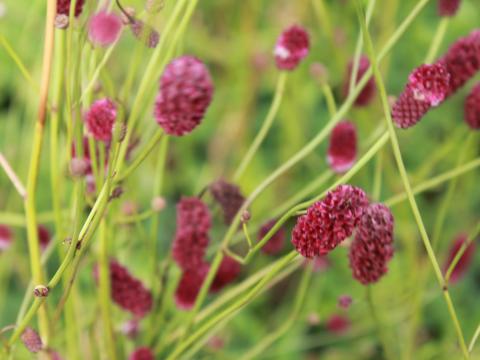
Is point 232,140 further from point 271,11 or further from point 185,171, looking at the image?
point 271,11

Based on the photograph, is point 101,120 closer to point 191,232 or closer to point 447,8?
point 191,232

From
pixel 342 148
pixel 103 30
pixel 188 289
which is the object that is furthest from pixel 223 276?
pixel 103 30

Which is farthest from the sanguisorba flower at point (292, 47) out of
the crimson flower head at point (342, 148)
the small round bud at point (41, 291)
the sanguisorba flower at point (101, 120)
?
the small round bud at point (41, 291)

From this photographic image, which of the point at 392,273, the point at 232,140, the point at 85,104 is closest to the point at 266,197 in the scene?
the point at 232,140

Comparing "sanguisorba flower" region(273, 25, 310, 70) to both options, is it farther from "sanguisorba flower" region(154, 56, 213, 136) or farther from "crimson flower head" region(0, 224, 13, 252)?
"crimson flower head" region(0, 224, 13, 252)

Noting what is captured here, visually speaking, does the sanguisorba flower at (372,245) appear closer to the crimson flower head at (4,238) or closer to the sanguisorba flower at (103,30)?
the sanguisorba flower at (103,30)

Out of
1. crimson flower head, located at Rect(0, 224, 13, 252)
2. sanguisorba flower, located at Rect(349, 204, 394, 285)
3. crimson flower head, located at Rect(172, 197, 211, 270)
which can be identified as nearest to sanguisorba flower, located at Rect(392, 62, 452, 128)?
sanguisorba flower, located at Rect(349, 204, 394, 285)

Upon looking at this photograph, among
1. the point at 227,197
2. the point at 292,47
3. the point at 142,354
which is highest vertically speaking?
the point at 292,47
